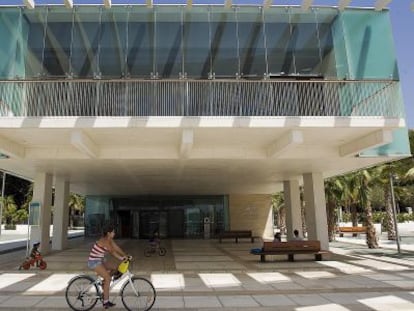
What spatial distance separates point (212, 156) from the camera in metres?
15.1

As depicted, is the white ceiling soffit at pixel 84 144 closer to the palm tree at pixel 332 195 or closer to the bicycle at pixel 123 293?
the bicycle at pixel 123 293

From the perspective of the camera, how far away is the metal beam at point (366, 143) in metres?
12.9

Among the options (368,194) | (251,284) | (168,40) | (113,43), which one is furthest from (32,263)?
(368,194)

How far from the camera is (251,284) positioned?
433 inches

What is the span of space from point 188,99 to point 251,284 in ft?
20.8

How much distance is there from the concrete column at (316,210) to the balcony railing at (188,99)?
6.59 m

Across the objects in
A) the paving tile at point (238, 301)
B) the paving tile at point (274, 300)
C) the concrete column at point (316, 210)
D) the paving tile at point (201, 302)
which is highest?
the concrete column at point (316, 210)

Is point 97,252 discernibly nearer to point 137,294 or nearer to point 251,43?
point 137,294

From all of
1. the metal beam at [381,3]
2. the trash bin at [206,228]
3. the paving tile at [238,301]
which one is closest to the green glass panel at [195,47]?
the metal beam at [381,3]

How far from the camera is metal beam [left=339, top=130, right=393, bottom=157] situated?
42.3 ft

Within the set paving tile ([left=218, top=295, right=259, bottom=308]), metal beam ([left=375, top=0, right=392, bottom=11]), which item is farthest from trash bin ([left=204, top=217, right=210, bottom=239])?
paving tile ([left=218, top=295, right=259, bottom=308])

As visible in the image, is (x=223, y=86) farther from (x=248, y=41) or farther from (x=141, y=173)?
(x=141, y=173)

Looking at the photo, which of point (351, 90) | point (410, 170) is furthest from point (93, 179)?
point (410, 170)

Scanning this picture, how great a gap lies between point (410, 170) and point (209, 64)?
10.9 m
